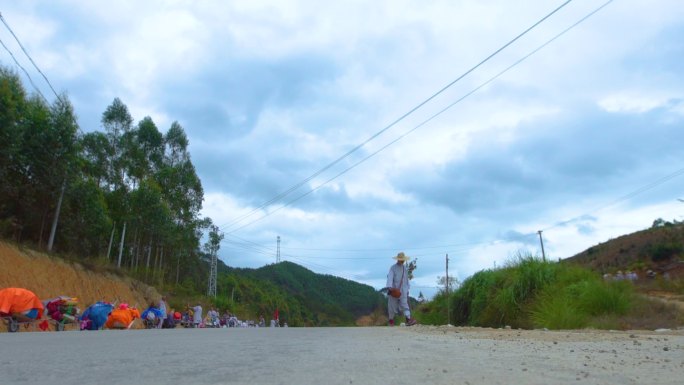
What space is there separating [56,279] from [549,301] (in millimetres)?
24831

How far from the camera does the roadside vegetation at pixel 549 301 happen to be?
34.7 feet

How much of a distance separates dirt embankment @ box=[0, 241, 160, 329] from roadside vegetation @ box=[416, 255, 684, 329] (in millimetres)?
19195

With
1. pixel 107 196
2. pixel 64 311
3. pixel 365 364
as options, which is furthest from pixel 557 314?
pixel 107 196

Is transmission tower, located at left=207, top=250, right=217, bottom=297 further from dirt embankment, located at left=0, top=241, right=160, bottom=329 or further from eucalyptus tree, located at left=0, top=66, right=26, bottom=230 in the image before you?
eucalyptus tree, located at left=0, top=66, right=26, bottom=230

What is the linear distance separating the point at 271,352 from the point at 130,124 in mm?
47971

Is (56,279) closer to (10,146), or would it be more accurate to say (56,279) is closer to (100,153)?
(10,146)

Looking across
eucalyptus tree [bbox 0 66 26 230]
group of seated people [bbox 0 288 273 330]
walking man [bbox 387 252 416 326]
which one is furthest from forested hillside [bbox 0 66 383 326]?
walking man [bbox 387 252 416 326]

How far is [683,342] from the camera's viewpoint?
6.26 metres

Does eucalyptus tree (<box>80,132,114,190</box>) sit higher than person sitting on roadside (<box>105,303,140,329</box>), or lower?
higher

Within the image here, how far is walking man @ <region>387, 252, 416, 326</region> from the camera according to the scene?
1520 centimetres

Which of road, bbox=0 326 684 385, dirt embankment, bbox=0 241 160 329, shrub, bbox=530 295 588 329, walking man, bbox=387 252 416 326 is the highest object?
dirt embankment, bbox=0 241 160 329

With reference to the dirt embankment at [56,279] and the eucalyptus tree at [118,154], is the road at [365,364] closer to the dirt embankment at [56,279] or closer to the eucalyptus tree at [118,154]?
the dirt embankment at [56,279]

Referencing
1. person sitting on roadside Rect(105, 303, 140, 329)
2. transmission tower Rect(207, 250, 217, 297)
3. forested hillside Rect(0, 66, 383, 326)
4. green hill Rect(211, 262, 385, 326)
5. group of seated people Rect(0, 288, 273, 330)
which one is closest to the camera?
group of seated people Rect(0, 288, 273, 330)

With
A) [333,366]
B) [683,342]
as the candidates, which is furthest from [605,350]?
[333,366]
